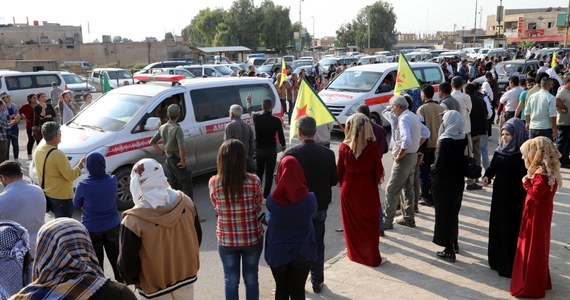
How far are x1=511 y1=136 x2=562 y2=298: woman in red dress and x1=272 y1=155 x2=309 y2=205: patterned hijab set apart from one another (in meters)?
2.26

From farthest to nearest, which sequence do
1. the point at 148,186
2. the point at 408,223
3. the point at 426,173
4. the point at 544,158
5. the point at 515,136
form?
1. the point at 426,173
2. the point at 408,223
3. the point at 515,136
4. the point at 544,158
5. the point at 148,186

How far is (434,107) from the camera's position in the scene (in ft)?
24.8

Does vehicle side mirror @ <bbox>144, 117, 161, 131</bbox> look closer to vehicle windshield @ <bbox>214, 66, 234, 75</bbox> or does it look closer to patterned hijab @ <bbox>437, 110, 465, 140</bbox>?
patterned hijab @ <bbox>437, 110, 465, 140</bbox>

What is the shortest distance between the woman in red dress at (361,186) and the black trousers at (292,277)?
5.25 feet

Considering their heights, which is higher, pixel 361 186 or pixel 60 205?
pixel 361 186

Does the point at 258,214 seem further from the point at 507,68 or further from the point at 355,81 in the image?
the point at 507,68

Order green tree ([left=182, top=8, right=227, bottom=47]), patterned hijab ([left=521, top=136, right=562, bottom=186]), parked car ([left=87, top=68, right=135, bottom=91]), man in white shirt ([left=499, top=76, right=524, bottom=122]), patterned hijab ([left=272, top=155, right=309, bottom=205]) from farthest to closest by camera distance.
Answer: green tree ([left=182, top=8, right=227, bottom=47]), parked car ([left=87, top=68, right=135, bottom=91]), man in white shirt ([left=499, top=76, right=524, bottom=122]), patterned hijab ([left=521, top=136, right=562, bottom=186]), patterned hijab ([left=272, top=155, right=309, bottom=205])

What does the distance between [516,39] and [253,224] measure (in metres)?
86.9

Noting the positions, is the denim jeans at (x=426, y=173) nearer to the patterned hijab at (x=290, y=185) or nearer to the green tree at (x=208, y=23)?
the patterned hijab at (x=290, y=185)

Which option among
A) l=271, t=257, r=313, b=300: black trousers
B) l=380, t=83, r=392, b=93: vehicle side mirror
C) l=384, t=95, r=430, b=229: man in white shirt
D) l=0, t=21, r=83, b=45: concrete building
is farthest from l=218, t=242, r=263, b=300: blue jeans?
l=0, t=21, r=83, b=45: concrete building

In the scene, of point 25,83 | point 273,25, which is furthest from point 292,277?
point 273,25

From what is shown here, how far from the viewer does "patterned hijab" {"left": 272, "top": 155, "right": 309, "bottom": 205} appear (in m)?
3.71

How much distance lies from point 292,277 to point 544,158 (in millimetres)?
2510

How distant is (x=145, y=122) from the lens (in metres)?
8.20
